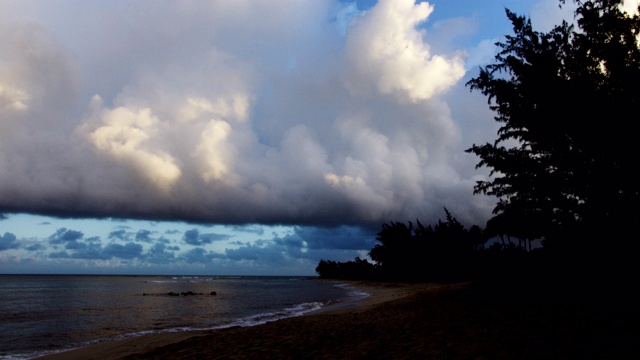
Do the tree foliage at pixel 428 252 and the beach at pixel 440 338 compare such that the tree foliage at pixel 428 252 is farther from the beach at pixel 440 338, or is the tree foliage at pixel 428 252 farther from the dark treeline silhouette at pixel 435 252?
the beach at pixel 440 338

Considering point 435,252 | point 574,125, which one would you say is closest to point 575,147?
point 574,125

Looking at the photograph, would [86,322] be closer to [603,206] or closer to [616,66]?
[603,206]

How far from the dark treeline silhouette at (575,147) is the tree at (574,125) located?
44mm

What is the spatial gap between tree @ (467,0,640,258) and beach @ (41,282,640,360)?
5894 mm

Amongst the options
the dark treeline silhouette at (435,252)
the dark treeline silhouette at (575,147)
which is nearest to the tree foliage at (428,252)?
the dark treeline silhouette at (435,252)

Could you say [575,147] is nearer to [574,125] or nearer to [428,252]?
[574,125]

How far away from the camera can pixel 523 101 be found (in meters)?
19.9

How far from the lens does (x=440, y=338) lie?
10086 millimetres

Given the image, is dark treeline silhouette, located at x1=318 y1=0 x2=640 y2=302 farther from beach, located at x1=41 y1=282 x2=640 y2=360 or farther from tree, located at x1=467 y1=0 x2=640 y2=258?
beach, located at x1=41 y1=282 x2=640 y2=360

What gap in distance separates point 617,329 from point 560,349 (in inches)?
105

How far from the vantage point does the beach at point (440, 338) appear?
839 centimetres

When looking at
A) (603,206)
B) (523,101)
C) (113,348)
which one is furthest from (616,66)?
(113,348)

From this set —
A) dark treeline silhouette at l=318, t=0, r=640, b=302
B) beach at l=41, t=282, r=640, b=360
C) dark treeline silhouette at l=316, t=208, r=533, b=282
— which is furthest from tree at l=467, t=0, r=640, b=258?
dark treeline silhouette at l=316, t=208, r=533, b=282

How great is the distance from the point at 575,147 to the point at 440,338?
14.2 metres
